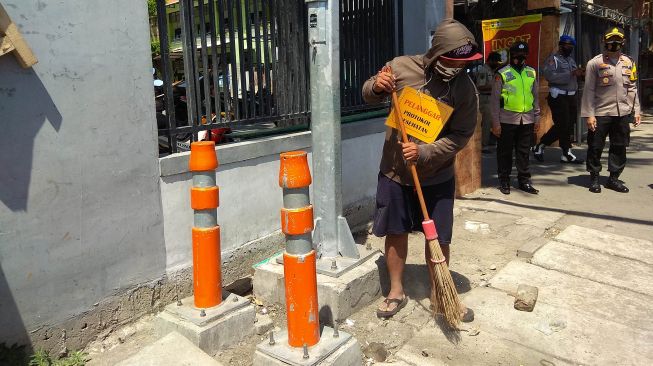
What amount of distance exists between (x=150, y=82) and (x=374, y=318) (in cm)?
221

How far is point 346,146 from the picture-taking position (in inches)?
207

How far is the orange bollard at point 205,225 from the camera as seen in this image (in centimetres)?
303

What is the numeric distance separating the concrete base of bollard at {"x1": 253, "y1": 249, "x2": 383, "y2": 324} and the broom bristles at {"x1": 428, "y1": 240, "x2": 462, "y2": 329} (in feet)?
2.00

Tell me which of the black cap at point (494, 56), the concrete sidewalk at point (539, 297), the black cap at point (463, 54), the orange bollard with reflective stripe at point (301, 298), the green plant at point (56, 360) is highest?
the black cap at point (494, 56)

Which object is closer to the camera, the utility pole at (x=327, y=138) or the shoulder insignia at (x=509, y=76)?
the utility pole at (x=327, y=138)

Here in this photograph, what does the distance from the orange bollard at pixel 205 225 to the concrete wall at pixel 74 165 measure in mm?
501

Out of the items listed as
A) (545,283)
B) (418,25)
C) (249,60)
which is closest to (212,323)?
(249,60)

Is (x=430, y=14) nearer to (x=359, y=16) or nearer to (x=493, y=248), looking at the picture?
(x=359, y=16)

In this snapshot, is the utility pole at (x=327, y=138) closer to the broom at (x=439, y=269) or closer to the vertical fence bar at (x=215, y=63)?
the broom at (x=439, y=269)

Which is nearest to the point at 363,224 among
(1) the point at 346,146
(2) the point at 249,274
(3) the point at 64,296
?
(1) the point at 346,146

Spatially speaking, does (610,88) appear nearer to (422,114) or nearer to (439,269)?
(422,114)

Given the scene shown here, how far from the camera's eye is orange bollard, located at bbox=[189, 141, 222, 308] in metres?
3.03

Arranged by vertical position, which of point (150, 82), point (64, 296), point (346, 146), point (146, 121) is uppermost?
point (150, 82)

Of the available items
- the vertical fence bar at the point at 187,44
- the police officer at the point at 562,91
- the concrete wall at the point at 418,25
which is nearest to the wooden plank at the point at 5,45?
the vertical fence bar at the point at 187,44
